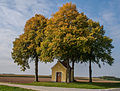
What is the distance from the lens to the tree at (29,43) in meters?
41.1

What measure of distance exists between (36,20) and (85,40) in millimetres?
17442

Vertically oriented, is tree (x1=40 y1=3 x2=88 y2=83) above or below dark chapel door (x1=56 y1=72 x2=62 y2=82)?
above

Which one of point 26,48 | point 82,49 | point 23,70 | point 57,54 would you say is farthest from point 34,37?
point 82,49

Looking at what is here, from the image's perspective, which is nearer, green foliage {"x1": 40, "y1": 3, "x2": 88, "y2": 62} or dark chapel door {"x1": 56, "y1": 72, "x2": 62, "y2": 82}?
green foliage {"x1": 40, "y1": 3, "x2": 88, "y2": 62}

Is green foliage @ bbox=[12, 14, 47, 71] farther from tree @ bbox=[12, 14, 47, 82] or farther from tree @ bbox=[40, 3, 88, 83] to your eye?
tree @ bbox=[40, 3, 88, 83]

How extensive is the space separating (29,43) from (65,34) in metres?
13.5

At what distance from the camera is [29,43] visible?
42.5 meters

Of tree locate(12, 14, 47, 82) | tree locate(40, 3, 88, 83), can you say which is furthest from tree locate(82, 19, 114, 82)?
tree locate(12, 14, 47, 82)

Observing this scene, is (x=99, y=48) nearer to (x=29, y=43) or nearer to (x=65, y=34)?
(x=65, y=34)

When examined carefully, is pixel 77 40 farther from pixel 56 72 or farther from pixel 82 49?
pixel 56 72

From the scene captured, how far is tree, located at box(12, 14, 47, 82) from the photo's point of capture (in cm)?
4114

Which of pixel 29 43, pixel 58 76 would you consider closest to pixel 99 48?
pixel 58 76

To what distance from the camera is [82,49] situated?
31625 millimetres

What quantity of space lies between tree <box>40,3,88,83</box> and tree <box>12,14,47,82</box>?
20.0ft
